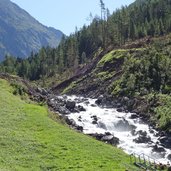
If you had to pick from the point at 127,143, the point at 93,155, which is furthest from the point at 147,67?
the point at 93,155

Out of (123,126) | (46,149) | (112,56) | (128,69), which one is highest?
(112,56)

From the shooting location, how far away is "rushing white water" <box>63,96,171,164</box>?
2308 inches

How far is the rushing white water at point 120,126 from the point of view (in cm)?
5862

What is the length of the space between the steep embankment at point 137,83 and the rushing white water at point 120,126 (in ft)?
9.85

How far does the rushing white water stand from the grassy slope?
13.9 meters

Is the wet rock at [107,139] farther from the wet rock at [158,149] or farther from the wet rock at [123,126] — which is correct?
the wet rock at [123,126]

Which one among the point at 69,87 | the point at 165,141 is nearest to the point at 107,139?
the point at 165,141

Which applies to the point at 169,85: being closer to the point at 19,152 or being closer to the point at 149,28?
the point at 19,152

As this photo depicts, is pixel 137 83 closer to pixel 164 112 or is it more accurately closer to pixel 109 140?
pixel 164 112

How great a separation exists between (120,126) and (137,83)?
28.5 metres

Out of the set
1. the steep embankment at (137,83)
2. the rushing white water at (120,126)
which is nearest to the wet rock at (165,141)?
the rushing white water at (120,126)

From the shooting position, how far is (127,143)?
6262 cm

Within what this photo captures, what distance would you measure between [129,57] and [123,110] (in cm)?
4264

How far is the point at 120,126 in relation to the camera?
246 feet
